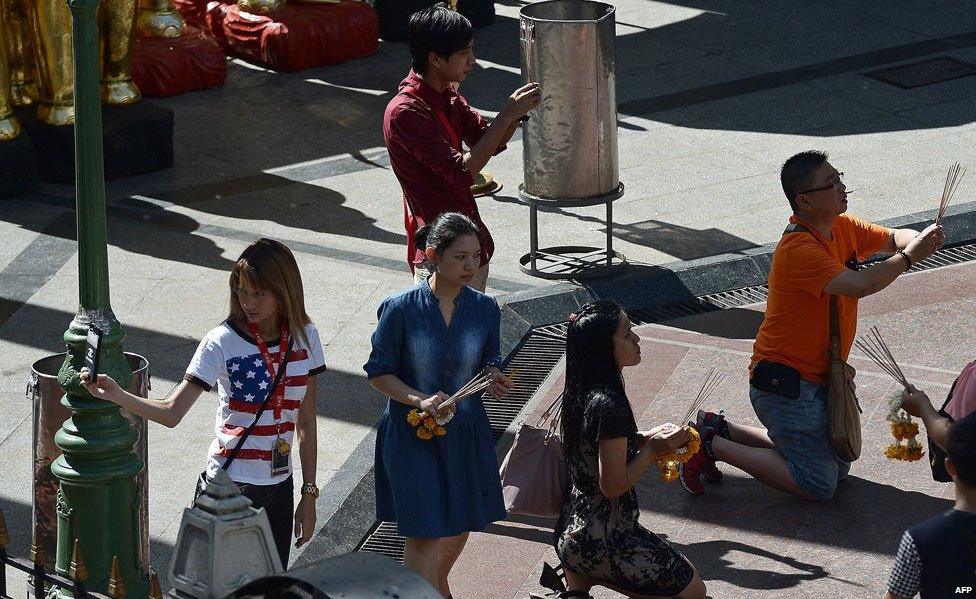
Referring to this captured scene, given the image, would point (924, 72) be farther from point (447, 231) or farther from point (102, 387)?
point (102, 387)

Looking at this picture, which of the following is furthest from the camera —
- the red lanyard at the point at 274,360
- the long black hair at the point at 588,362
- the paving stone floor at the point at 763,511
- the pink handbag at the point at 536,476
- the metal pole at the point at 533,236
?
the metal pole at the point at 533,236

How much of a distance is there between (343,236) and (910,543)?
22.5 feet

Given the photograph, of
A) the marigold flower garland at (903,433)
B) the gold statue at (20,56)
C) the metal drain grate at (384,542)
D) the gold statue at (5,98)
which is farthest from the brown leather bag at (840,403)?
the gold statue at (20,56)

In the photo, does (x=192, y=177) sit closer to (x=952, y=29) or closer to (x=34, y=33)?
(x=34, y=33)

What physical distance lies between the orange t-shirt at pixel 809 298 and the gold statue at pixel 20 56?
725cm

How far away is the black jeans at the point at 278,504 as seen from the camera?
5328 mm

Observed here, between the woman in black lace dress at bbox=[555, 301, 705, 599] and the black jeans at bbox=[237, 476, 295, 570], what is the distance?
38.5 inches

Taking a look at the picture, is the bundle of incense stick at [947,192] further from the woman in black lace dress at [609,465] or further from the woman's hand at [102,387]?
the woman's hand at [102,387]

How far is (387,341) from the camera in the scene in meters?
5.62

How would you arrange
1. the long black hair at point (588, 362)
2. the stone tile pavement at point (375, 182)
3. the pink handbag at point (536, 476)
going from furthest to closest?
the stone tile pavement at point (375, 182) → the pink handbag at point (536, 476) → the long black hair at point (588, 362)

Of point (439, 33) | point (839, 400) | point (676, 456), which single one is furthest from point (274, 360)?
point (839, 400)

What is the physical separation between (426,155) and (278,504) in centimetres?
190

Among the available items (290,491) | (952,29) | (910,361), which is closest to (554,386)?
(910,361)

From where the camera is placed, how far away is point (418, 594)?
3562mm
